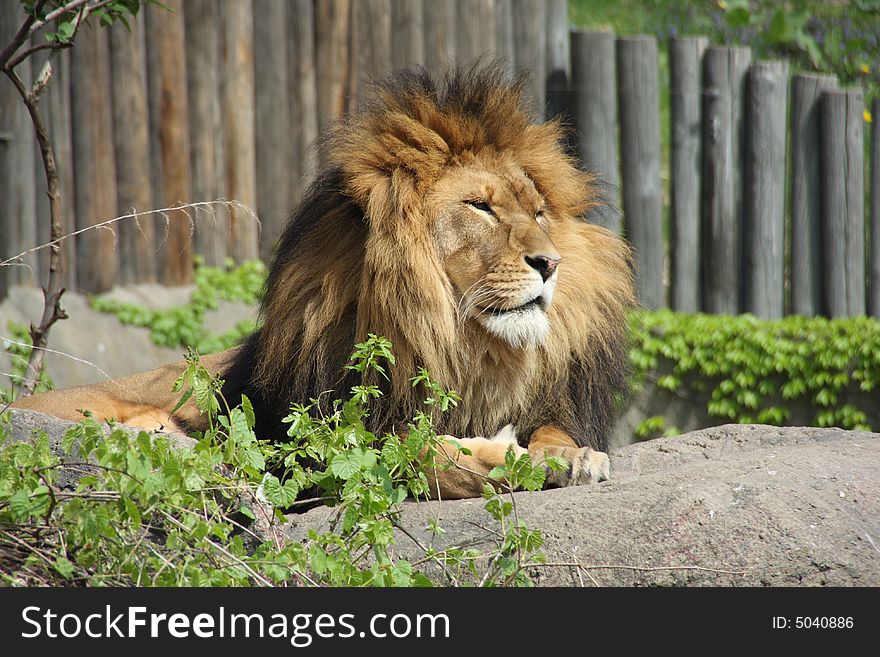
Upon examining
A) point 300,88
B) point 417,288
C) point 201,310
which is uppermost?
point 300,88

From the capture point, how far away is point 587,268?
3.99 metres

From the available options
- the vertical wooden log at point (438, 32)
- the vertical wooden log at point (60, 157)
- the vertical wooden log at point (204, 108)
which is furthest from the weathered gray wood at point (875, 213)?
the vertical wooden log at point (60, 157)

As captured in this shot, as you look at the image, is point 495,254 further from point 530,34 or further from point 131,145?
point 530,34

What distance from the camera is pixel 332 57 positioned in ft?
25.3

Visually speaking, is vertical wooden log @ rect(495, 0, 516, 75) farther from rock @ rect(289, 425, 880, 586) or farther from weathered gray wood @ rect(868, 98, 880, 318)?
rock @ rect(289, 425, 880, 586)

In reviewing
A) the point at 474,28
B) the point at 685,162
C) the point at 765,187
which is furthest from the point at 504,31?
the point at 765,187

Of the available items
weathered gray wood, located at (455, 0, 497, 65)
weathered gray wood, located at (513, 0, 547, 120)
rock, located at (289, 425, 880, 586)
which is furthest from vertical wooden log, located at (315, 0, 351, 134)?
rock, located at (289, 425, 880, 586)

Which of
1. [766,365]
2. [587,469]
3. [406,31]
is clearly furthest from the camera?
[406,31]

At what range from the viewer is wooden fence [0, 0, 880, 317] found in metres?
6.89

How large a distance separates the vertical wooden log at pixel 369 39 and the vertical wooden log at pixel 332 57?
59 mm

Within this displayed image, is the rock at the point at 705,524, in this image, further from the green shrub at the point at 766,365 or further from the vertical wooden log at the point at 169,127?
the vertical wooden log at the point at 169,127

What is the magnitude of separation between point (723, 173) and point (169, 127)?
3653 millimetres

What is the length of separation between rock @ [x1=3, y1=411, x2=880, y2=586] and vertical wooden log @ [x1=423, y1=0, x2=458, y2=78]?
5.03 m
